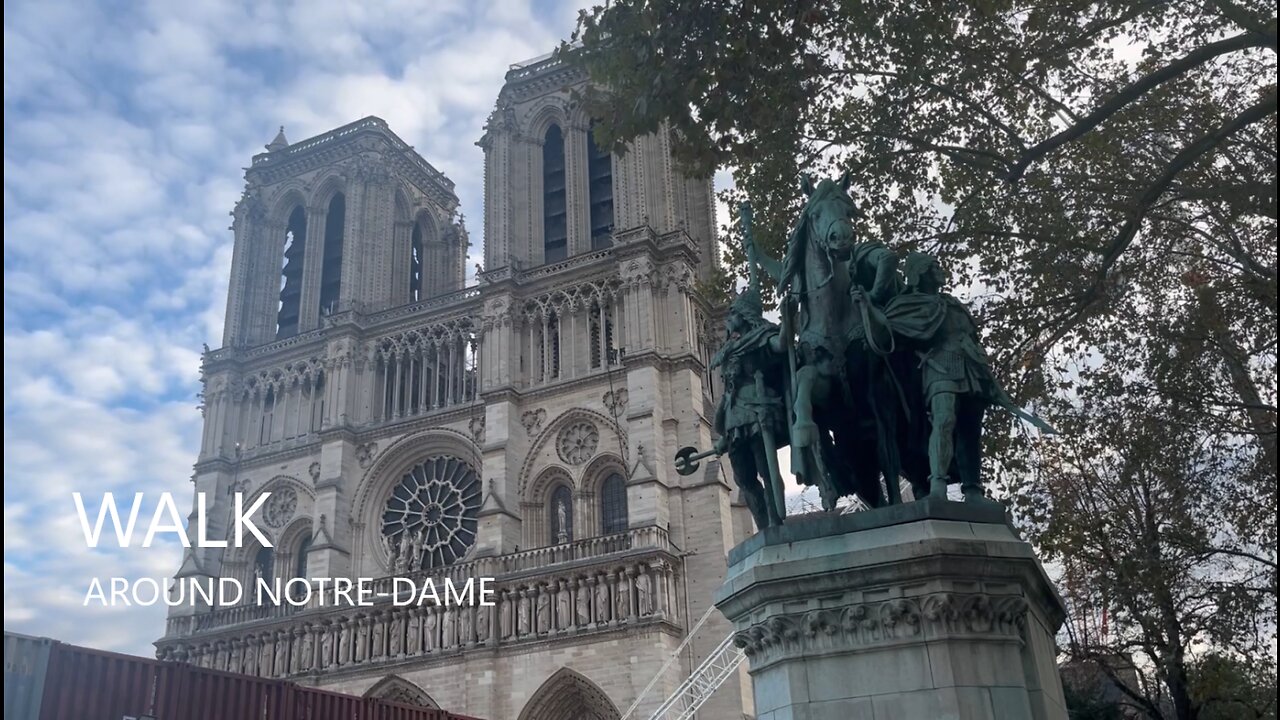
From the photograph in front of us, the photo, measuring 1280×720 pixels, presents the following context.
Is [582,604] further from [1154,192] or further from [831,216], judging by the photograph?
[831,216]

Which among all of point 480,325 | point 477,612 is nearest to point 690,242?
point 480,325

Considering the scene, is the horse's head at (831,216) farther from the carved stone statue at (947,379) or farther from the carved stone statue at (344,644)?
the carved stone statue at (344,644)

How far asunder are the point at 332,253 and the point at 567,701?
20574mm

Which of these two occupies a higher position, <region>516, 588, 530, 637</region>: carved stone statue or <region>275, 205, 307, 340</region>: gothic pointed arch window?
<region>275, 205, 307, 340</region>: gothic pointed arch window

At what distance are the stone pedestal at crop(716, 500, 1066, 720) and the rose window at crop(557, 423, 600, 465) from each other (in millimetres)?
23773

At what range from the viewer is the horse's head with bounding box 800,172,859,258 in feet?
21.1

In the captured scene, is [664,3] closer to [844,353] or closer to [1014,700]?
[844,353]

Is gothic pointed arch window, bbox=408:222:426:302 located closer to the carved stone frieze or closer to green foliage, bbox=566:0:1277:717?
green foliage, bbox=566:0:1277:717

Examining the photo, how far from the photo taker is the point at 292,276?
1593 inches

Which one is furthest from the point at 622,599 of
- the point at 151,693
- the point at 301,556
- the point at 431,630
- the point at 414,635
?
the point at 151,693

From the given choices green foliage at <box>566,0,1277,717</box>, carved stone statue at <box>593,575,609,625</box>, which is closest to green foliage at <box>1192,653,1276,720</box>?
green foliage at <box>566,0,1277,717</box>

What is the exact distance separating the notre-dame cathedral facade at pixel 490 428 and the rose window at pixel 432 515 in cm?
8

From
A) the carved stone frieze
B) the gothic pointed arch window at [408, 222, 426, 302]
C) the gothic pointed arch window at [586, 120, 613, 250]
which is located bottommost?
the carved stone frieze

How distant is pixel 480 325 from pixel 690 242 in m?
6.98
